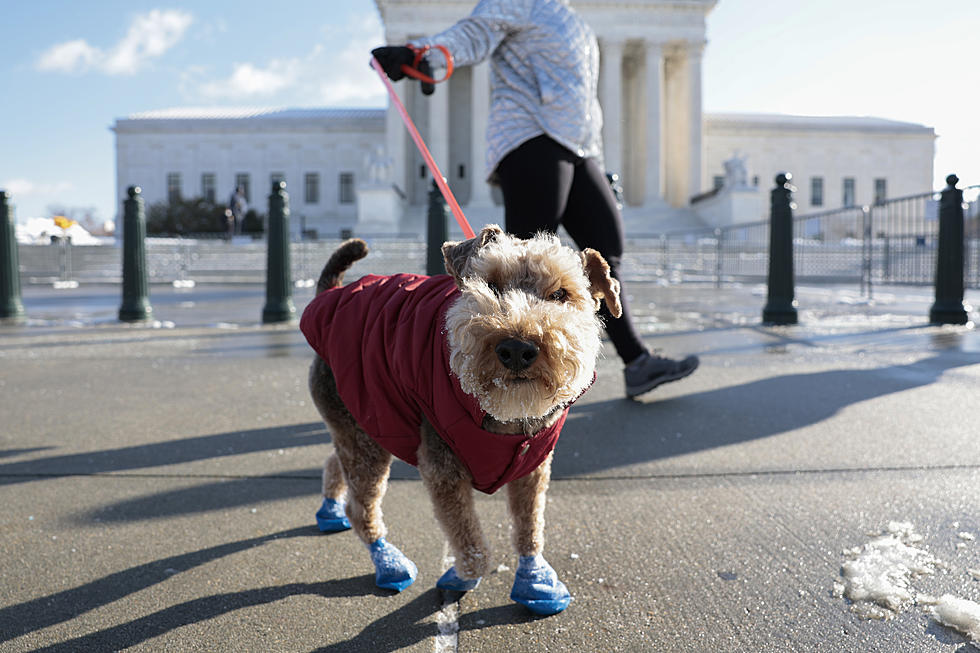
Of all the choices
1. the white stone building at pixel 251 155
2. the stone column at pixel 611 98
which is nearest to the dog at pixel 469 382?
the stone column at pixel 611 98

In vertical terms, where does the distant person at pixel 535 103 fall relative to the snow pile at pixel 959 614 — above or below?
above

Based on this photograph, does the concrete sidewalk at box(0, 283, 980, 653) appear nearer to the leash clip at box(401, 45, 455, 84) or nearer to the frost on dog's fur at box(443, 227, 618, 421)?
the frost on dog's fur at box(443, 227, 618, 421)

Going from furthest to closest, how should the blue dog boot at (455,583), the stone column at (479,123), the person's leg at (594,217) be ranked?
the stone column at (479,123)
the person's leg at (594,217)
the blue dog boot at (455,583)

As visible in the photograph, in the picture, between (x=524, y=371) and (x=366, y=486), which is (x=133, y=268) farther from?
(x=524, y=371)

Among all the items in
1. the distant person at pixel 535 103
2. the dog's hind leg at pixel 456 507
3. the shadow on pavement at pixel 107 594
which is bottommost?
the shadow on pavement at pixel 107 594

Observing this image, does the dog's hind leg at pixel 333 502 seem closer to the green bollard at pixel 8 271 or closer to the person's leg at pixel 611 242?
the person's leg at pixel 611 242

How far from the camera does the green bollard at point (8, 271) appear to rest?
809 cm

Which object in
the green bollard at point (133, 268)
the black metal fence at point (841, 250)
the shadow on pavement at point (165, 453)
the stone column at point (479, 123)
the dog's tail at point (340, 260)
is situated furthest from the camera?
the stone column at point (479, 123)

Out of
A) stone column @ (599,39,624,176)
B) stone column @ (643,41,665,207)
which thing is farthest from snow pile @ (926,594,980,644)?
stone column @ (643,41,665,207)

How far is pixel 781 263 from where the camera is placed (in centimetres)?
737

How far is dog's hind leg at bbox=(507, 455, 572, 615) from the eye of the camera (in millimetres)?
1636

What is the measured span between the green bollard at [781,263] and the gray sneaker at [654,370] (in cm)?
420

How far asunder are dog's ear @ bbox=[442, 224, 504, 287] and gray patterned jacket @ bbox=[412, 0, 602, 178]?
1668 millimetres

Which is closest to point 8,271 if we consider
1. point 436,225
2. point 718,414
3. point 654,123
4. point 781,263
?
point 436,225
